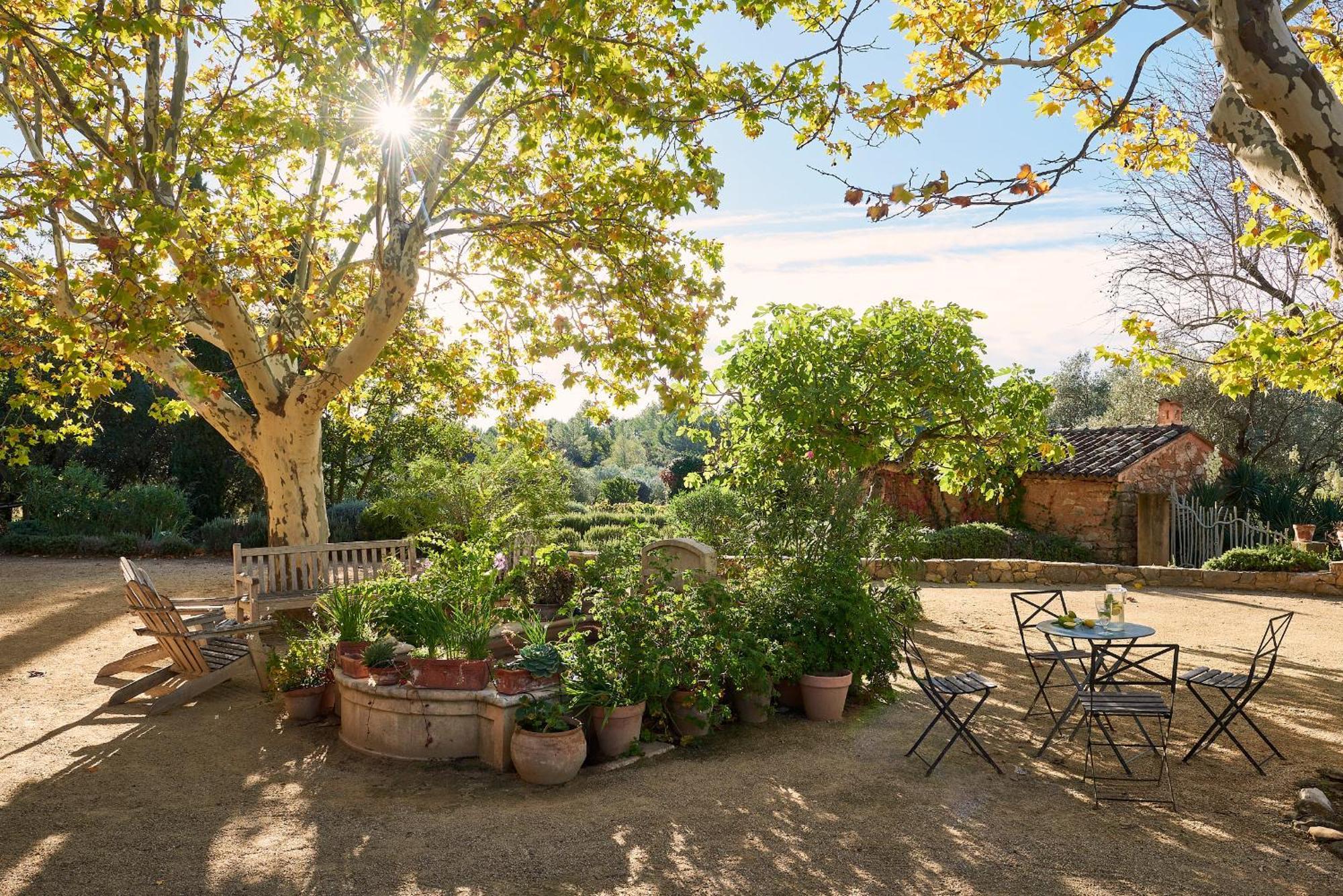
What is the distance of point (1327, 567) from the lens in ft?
40.5

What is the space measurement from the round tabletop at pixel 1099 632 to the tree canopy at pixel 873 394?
3.94 m

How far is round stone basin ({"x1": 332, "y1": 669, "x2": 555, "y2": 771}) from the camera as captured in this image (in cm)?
517

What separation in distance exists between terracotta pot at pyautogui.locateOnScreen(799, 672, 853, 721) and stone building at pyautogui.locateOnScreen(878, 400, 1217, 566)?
9.30m

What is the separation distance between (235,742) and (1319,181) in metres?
6.83

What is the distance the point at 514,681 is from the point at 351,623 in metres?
1.70

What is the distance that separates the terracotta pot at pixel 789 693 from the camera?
6105 millimetres

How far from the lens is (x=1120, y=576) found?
42.1 ft

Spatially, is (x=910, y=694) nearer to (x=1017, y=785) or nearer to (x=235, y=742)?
(x=1017, y=785)

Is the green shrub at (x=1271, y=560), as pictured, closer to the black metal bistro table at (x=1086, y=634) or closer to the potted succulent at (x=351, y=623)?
the black metal bistro table at (x=1086, y=634)

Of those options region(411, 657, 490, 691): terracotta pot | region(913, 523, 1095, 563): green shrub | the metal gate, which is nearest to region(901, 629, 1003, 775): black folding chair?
region(411, 657, 490, 691): terracotta pot

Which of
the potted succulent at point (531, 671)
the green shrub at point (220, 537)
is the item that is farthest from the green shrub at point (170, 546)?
the potted succulent at point (531, 671)

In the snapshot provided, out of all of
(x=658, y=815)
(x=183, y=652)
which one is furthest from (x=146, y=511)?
(x=658, y=815)

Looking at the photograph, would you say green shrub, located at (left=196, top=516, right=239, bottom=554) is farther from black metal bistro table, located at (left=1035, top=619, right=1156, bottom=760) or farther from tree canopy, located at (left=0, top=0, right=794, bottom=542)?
black metal bistro table, located at (left=1035, top=619, right=1156, bottom=760)

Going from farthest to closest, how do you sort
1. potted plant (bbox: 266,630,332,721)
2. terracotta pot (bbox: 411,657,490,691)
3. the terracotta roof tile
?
the terracotta roof tile → potted plant (bbox: 266,630,332,721) → terracotta pot (bbox: 411,657,490,691)
